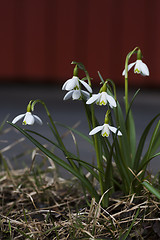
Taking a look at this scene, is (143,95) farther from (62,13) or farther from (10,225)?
(10,225)

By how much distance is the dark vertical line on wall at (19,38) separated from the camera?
5.00 metres

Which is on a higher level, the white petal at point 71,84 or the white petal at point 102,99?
the white petal at point 71,84

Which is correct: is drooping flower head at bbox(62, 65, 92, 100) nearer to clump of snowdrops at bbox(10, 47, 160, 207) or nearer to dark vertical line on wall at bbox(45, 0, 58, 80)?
clump of snowdrops at bbox(10, 47, 160, 207)

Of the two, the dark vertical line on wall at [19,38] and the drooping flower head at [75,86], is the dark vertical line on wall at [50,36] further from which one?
the drooping flower head at [75,86]

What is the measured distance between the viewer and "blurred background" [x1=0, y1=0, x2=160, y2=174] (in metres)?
4.83

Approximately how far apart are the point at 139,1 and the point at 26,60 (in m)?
1.50

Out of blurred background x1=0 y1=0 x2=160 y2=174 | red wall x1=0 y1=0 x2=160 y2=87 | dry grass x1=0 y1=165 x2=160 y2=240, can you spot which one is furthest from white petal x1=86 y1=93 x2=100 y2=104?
red wall x1=0 y1=0 x2=160 y2=87

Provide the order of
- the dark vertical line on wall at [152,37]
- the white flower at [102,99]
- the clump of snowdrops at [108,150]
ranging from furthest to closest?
the dark vertical line on wall at [152,37]
the clump of snowdrops at [108,150]
the white flower at [102,99]

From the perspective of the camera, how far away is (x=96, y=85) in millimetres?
5180

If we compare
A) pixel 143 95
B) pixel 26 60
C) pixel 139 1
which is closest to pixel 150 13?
pixel 139 1

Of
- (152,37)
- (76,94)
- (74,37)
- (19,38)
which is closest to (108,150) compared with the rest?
(76,94)

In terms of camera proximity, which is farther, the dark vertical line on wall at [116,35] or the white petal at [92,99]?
the dark vertical line on wall at [116,35]

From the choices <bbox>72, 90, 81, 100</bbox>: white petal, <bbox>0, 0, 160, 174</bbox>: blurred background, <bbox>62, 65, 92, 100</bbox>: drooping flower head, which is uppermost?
<bbox>62, 65, 92, 100</bbox>: drooping flower head

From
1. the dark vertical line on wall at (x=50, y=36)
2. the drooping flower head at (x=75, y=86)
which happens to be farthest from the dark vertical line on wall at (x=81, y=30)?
the drooping flower head at (x=75, y=86)
